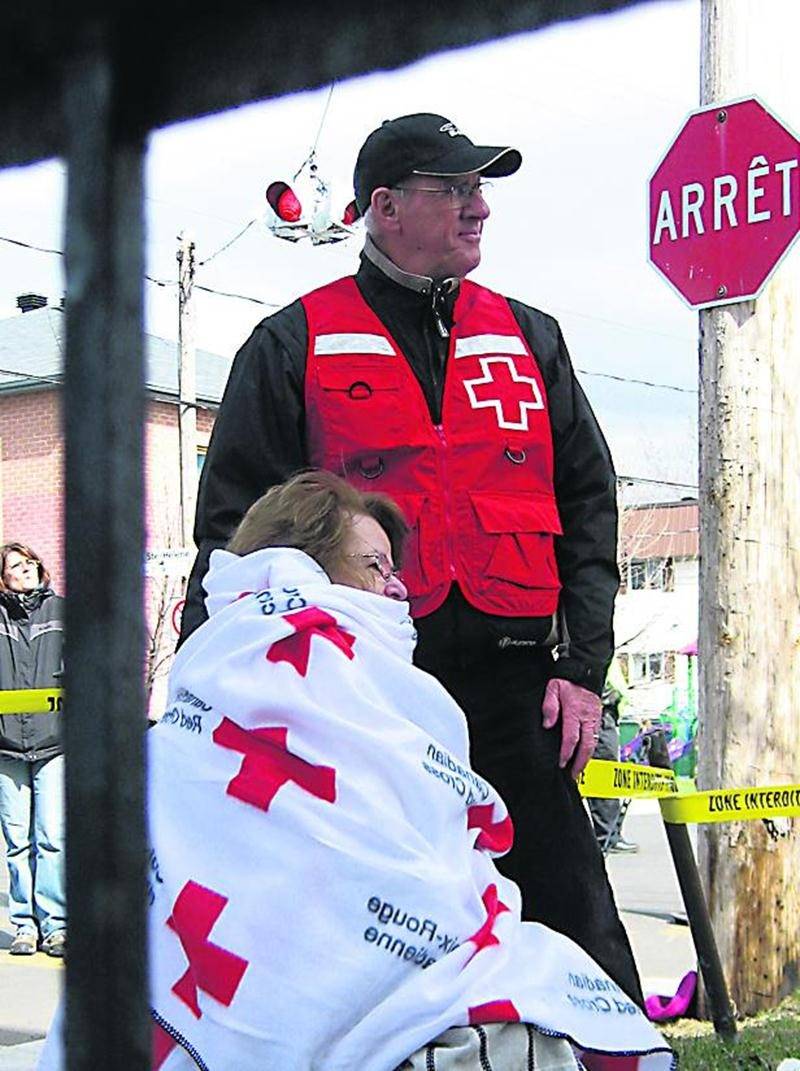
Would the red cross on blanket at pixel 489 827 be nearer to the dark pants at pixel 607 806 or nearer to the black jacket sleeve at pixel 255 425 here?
the black jacket sleeve at pixel 255 425

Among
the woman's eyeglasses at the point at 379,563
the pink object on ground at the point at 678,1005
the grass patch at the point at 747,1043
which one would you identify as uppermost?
the woman's eyeglasses at the point at 379,563

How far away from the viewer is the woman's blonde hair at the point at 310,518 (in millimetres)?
2570

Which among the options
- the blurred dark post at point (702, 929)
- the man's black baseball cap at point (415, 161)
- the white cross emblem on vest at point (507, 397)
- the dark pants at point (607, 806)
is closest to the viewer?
the man's black baseball cap at point (415, 161)

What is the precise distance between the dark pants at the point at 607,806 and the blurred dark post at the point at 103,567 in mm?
8847

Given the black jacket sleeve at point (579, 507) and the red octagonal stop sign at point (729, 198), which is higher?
the red octagonal stop sign at point (729, 198)

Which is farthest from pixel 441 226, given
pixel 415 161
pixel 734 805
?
pixel 734 805

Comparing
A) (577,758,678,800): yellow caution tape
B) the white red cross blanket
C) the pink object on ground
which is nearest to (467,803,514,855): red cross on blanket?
the white red cross blanket

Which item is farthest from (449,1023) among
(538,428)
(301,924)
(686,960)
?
(686,960)

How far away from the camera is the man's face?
3.00 m

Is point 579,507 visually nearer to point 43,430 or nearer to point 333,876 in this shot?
point 333,876

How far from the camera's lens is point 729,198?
15.0 feet

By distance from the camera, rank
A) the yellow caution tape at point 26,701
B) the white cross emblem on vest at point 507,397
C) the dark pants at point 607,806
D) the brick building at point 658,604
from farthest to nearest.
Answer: the brick building at point 658,604 → the dark pants at point 607,806 → the yellow caution tape at point 26,701 → the white cross emblem on vest at point 507,397

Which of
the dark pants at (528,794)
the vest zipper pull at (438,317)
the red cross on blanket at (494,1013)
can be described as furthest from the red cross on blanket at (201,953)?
the vest zipper pull at (438,317)

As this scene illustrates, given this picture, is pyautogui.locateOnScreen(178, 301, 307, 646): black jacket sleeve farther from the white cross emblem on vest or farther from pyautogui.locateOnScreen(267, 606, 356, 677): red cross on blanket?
pyautogui.locateOnScreen(267, 606, 356, 677): red cross on blanket
